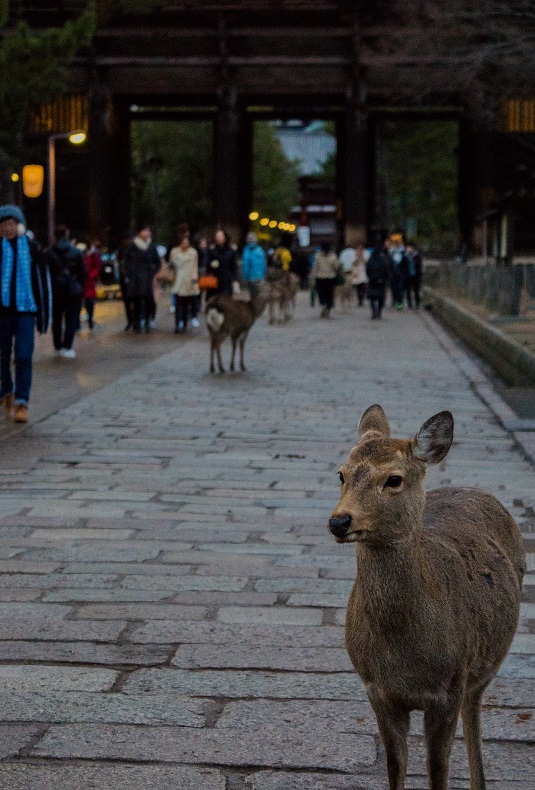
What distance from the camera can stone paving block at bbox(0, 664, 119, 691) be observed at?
4.66 m

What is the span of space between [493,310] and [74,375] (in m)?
9.08

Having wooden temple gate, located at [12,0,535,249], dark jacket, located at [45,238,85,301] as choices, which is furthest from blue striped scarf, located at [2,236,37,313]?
wooden temple gate, located at [12,0,535,249]

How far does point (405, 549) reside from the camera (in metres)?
3.31

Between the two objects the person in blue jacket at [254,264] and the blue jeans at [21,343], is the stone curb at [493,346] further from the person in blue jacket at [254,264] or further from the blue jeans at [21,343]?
the blue jeans at [21,343]

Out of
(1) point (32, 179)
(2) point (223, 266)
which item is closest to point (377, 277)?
(2) point (223, 266)

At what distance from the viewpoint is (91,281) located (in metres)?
23.9

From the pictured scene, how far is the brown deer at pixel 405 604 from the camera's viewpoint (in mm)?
3225

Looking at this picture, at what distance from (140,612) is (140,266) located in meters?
17.2

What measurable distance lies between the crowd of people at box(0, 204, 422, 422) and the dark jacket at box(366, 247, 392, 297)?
2 centimetres

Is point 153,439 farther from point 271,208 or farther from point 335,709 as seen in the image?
point 271,208

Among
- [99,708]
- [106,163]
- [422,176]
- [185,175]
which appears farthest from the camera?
[185,175]

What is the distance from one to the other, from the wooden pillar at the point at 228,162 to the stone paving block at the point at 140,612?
36678mm

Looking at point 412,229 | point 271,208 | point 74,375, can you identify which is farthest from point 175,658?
point 271,208

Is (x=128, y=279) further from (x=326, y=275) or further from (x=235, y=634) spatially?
(x=235, y=634)
